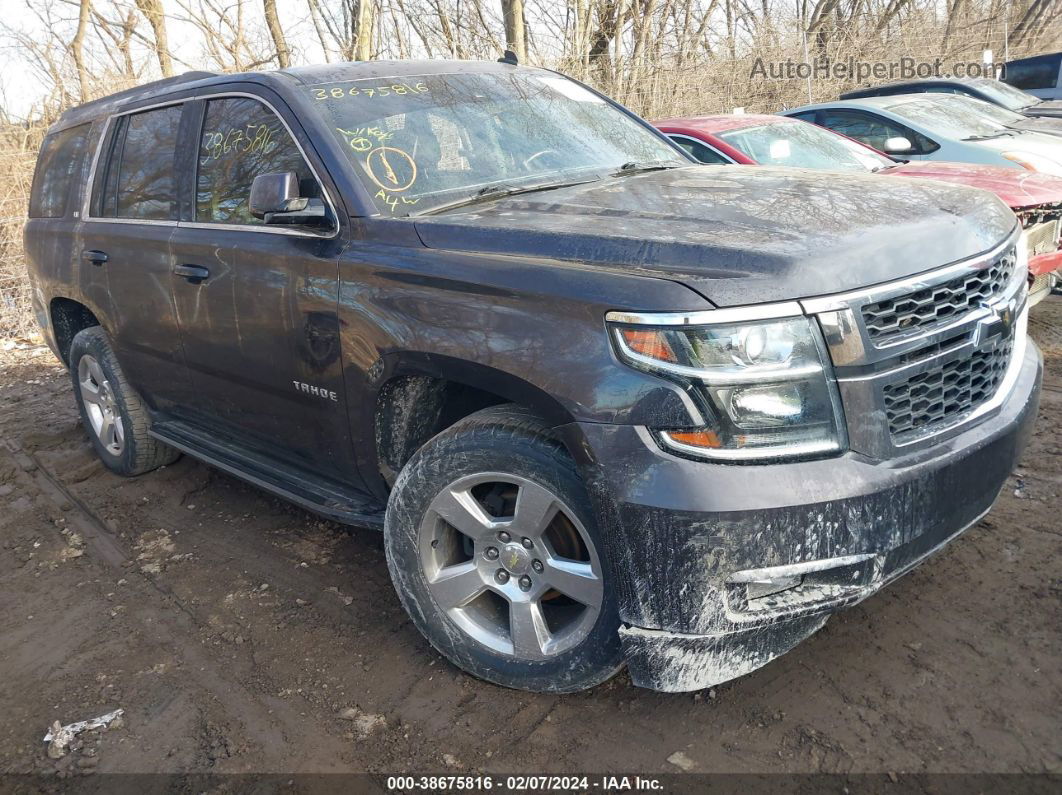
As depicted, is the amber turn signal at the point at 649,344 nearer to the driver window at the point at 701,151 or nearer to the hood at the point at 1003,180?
the hood at the point at 1003,180

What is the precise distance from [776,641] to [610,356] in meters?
0.89

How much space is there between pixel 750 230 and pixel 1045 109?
13.1 metres

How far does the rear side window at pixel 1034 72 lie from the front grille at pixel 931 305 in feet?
55.2

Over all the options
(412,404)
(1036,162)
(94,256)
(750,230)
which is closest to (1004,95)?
(1036,162)

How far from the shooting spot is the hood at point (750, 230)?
2.20 m

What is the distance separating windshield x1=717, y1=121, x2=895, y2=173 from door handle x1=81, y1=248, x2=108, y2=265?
464cm

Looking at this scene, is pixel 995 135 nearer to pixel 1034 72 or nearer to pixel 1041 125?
pixel 1041 125

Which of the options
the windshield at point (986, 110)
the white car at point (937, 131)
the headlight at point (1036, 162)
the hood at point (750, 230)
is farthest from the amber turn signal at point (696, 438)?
the windshield at point (986, 110)

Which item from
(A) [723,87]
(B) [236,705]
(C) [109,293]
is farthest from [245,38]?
(B) [236,705]

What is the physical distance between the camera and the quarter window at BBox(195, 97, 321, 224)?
3.29m

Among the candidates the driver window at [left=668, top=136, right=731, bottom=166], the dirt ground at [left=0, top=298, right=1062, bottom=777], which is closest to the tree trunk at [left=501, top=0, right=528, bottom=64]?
the driver window at [left=668, top=136, right=731, bottom=166]

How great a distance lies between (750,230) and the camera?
2.41 metres

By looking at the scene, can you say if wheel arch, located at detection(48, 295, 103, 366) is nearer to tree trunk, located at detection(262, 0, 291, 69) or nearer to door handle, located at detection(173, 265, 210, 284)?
door handle, located at detection(173, 265, 210, 284)

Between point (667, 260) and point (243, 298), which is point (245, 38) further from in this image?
point (667, 260)
